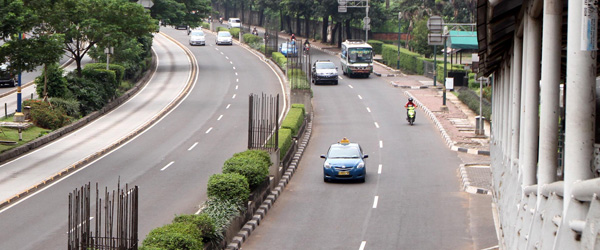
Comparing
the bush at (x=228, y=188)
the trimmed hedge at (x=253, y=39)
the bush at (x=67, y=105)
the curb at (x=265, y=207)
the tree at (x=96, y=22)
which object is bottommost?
the curb at (x=265, y=207)

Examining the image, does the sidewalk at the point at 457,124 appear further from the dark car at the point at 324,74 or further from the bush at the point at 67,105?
the bush at the point at 67,105

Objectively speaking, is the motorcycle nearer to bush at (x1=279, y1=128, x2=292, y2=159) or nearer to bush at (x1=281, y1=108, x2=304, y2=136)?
bush at (x1=281, y1=108, x2=304, y2=136)

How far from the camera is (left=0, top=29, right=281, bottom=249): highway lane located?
24.5 metres

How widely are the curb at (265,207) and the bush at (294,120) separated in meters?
0.98

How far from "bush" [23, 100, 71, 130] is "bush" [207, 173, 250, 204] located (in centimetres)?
2008

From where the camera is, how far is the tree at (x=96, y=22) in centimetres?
4794

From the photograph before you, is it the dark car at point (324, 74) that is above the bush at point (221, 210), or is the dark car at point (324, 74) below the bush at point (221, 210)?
above

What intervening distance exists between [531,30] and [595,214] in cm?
678

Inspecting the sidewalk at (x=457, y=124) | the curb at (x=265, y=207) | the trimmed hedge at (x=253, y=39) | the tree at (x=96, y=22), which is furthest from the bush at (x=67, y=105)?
the trimmed hedge at (x=253, y=39)

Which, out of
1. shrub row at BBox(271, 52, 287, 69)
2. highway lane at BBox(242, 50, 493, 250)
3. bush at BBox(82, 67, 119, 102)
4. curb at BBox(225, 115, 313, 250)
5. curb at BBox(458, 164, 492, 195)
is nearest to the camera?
curb at BBox(225, 115, 313, 250)

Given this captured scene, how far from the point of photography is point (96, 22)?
1944 inches

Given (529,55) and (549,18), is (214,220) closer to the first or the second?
(529,55)

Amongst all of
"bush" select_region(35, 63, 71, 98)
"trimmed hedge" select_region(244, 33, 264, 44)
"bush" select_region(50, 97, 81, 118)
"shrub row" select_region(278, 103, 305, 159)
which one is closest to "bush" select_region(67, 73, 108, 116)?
"bush" select_region(50, 97, 81, 118)

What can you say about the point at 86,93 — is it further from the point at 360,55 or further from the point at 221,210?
the point at 221,210
